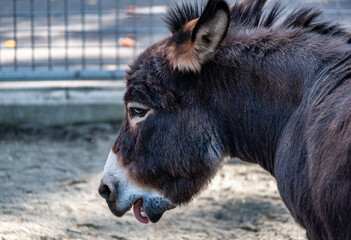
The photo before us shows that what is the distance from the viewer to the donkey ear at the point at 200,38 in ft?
9.93

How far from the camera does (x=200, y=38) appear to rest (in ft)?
10.3

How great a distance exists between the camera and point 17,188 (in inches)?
215

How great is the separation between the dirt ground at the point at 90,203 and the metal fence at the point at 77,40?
2.47ft

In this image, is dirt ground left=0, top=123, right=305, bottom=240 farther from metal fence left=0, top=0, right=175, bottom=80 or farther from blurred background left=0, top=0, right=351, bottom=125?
metal fence left=0, top=0, right=175, bottom=80

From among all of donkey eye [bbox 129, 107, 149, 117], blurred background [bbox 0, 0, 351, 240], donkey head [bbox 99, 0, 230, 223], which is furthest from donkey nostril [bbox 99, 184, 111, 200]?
blurred background [bbox 0, 0, 351, 240]

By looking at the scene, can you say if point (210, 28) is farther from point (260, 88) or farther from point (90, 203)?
point (90, 203)

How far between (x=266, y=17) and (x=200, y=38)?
45cm

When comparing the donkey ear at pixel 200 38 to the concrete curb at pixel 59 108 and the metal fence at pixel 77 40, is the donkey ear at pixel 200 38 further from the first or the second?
the concrete curb at pixel 59 108

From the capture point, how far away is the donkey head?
10.6ft

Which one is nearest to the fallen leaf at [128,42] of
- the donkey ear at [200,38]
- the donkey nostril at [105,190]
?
the donkey nostril at [105,190]

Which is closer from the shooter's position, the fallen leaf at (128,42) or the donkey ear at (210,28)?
the donkey ear at (210,28)

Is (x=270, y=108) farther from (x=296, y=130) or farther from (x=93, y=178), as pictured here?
(x=93, y=178)

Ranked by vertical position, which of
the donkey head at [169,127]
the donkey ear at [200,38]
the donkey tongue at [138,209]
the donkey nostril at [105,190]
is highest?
the donkey ear at [200,38]

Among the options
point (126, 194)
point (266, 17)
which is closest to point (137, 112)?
point (126, 194)
